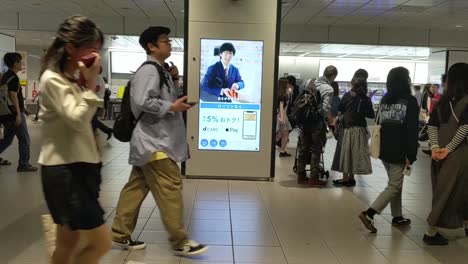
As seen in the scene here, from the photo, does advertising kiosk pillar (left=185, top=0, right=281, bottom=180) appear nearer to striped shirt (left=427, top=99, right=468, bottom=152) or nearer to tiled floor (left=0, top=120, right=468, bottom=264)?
tiled floor (left=0, top=120, right=468, bottom=264)

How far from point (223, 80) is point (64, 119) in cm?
411

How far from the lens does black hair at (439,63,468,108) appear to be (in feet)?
12.1

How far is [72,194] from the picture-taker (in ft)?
6.48

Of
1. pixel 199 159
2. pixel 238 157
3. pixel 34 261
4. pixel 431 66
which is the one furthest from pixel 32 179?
pixel 431 66

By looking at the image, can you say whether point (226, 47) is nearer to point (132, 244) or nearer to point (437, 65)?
point (132, 244)

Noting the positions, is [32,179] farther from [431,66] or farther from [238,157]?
[431,66]

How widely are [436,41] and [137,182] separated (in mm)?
13266

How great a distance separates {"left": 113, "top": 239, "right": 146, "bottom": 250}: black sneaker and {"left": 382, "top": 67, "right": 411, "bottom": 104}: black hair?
247 centimetres

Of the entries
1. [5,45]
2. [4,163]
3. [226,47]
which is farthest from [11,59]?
[5,45]

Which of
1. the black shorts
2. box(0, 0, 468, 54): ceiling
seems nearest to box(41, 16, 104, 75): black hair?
the black shorts

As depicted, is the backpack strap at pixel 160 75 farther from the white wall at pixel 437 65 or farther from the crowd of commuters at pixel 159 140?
the white wall at pixel 437 65

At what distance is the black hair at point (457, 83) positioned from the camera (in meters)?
3.70

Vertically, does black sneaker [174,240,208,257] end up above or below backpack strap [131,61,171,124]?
below

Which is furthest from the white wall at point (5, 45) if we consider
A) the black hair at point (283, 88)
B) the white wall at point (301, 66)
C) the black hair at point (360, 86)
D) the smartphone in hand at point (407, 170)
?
the smartphone in hand at point (407, 170)
